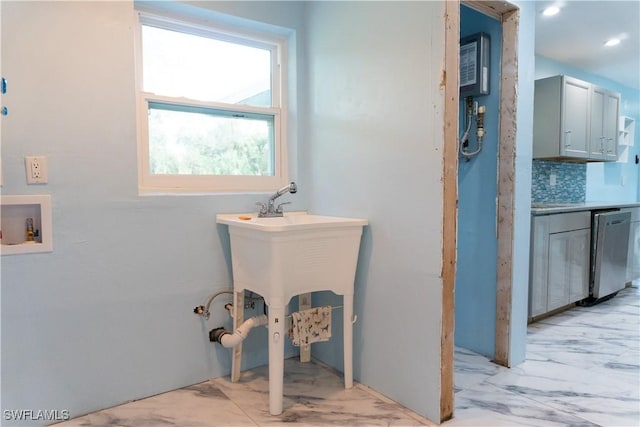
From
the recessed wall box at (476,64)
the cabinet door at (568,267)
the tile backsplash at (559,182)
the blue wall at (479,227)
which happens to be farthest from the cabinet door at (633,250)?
the recessed wall box at (476,64)

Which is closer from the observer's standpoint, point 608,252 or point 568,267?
point 568,267

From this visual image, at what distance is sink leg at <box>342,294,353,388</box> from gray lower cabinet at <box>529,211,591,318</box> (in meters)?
1.52

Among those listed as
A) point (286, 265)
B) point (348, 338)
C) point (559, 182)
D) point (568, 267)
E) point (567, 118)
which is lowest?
point (348, 338)

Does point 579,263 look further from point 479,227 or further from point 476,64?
point 476,64

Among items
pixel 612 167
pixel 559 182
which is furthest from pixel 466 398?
pixel 612 167

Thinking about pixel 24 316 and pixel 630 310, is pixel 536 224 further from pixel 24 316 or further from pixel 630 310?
pixel 24 316

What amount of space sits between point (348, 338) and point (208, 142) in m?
1.26

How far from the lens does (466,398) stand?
6.21 ft

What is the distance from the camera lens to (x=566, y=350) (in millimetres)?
2455

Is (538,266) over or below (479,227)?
below

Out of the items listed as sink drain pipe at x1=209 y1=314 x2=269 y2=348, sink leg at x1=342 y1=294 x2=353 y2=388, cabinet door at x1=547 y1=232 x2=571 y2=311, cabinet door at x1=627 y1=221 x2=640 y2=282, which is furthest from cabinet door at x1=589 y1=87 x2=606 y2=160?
sink drain pipe at x1=209 y1=314 x2=269 y2=348

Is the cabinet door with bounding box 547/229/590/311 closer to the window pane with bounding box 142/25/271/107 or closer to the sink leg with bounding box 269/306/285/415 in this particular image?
the sink leg with bounding box 269/306/285/415

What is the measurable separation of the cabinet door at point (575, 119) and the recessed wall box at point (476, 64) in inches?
58.3

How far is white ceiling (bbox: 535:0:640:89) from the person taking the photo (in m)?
2.78
